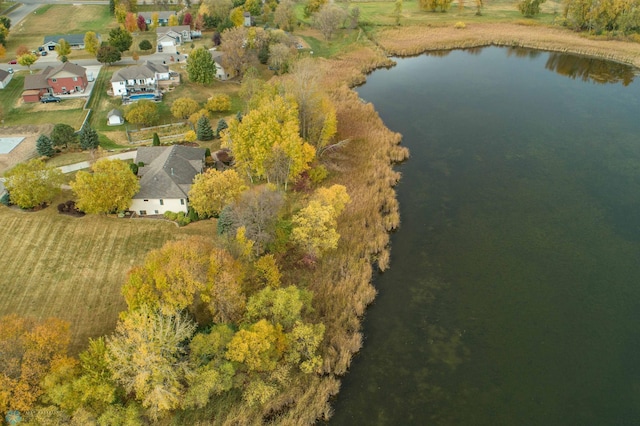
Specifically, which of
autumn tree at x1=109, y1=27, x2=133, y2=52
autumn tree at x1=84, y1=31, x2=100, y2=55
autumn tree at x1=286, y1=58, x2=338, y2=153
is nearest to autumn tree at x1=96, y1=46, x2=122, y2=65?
autumn tree at x1=109, y1=27, x2=133, y2=52

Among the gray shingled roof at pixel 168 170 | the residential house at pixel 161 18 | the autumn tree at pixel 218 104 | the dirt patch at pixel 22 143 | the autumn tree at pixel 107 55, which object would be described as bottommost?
the dirt patch at pixel 22 143

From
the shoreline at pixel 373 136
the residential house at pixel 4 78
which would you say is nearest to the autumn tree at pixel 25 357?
the shoreline at pixel 373 136

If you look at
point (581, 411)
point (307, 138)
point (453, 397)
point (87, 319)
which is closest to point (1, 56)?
point (307, 138)

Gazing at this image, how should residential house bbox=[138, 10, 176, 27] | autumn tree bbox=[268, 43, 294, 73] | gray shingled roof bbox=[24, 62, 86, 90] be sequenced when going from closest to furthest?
gray shingled roof bbox=[24, 62, 86, 90] → autumn tree bbox=[268, 43, 294, 73] → residential house bbox=[138, 10, 176, 27]

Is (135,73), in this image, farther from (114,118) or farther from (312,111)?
(312,111)

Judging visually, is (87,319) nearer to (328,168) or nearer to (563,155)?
(328,168)

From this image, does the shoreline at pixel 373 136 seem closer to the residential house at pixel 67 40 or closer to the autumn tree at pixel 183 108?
the autumn tree at pixel 183 108

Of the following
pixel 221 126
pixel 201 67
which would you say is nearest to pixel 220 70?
pixel 201 67

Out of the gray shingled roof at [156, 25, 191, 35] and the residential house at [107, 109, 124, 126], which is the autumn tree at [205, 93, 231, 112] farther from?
the gray shingled roof at [156, 25, 191, 35]
